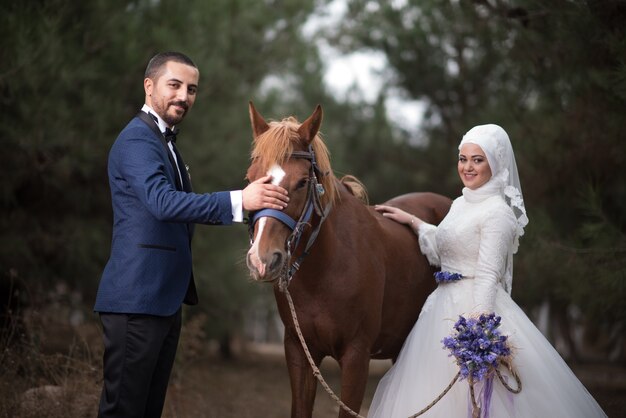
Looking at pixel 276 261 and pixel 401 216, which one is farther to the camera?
pixel 401 216

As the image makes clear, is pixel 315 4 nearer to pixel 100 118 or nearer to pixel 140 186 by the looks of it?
pixel 100 118

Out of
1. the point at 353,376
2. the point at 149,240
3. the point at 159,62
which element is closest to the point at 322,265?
the point at 353,376

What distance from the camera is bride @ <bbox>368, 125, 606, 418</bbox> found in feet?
11.3

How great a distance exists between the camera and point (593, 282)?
5289mm

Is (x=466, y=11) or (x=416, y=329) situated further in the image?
(x=466, y=11)

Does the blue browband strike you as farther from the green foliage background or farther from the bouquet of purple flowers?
the bouquet of purple flowers

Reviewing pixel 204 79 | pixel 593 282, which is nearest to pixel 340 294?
pixel 593 282

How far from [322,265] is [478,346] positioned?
904 mm

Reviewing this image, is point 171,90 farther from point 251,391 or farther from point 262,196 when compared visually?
point 251,391

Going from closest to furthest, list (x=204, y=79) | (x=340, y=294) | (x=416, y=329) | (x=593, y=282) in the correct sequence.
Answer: (x=340, y=294) → (x=416, y=329) → (x=593, y=282) → (x=204, y=79)

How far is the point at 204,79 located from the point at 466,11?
143 inches

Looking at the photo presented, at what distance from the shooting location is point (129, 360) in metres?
3.06

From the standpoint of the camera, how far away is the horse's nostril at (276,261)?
3.01m

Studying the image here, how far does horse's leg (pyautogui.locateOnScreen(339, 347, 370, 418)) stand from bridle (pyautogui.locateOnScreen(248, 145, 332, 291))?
56 cm
